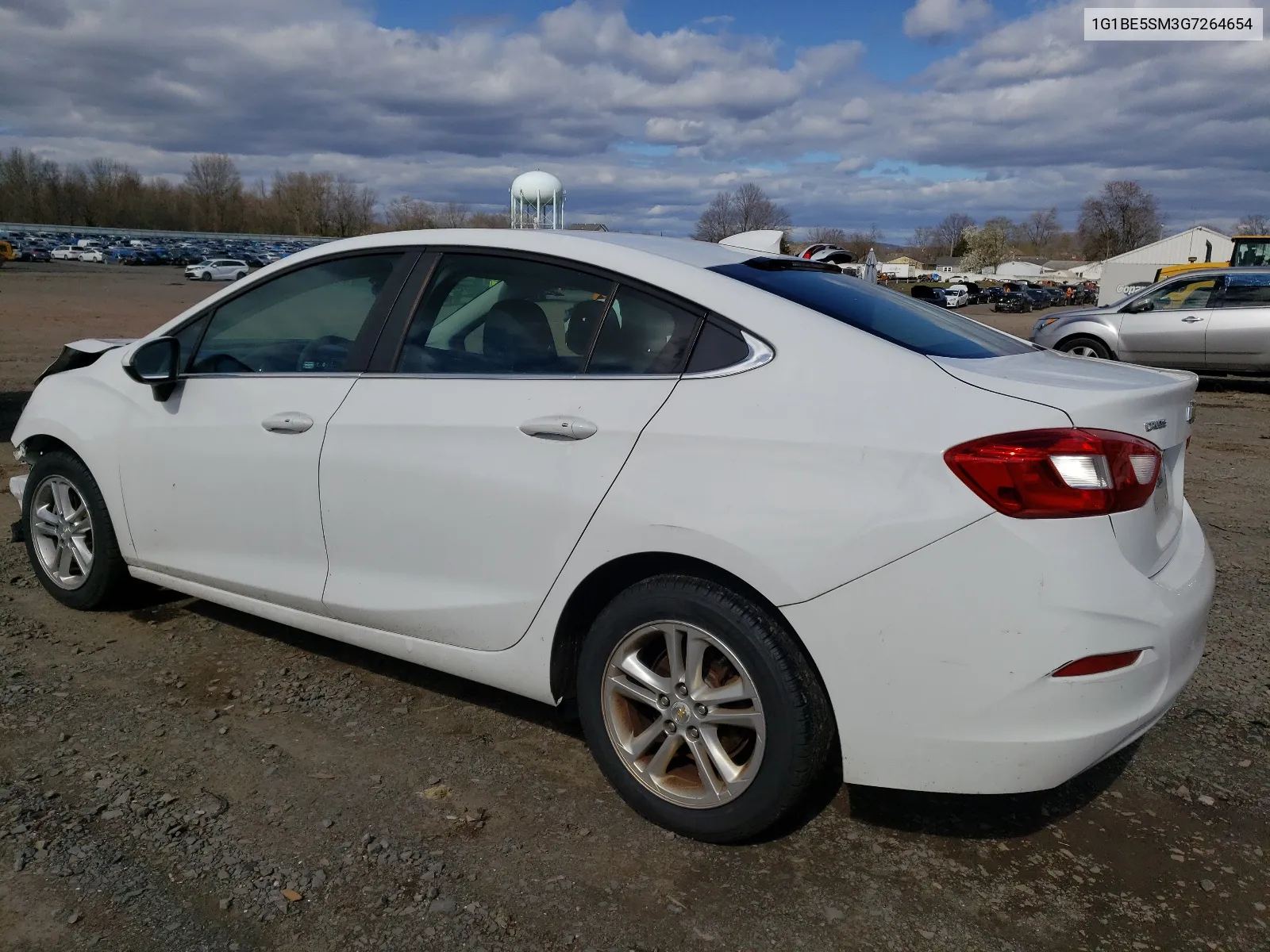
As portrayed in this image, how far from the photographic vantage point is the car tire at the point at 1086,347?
47.1 feet

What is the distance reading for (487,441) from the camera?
9.77 feet

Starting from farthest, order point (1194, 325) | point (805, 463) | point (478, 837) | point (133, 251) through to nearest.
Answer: point (133, 251), point (1194, 325), point (478, 837), point (805, 463)

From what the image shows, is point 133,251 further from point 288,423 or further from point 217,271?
point 288,423

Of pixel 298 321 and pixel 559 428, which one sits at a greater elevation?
pixel 298 321

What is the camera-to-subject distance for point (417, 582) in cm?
318

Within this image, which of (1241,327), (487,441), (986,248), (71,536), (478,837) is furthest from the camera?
(986,248)

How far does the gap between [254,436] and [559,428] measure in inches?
52.2

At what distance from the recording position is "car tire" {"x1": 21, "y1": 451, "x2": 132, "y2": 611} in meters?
4.22

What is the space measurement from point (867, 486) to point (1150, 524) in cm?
74

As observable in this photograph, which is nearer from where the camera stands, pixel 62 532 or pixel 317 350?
pixel 317 350

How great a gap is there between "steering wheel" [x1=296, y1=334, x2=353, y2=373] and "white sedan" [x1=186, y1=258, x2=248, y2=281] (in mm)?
58417

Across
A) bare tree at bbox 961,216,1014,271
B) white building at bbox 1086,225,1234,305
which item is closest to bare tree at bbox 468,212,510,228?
white building at bbox 1086,225,1234,305

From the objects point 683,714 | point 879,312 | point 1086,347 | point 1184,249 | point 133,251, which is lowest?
point 683,714

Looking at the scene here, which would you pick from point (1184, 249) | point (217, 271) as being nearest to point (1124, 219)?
point (1184, 249)
